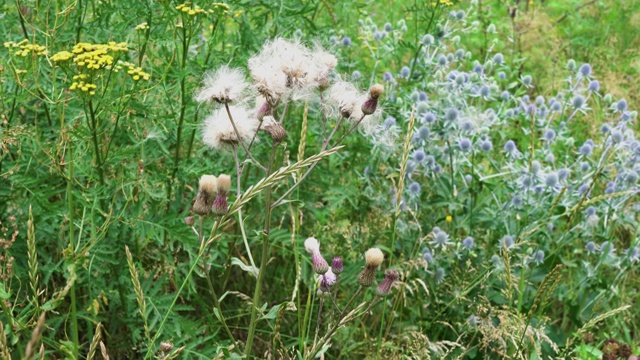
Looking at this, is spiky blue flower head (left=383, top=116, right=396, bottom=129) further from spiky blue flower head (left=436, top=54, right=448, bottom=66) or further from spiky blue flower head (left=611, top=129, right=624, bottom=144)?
spiky blue flower head (left=611, top=129, right=624, bottom=144)

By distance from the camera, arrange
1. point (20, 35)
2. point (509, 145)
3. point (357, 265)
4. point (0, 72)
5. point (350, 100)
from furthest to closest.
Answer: point (509, 145), point (357, 265), point (20, 35), point (0, 72), point (350, 100)

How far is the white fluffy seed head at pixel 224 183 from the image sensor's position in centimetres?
165

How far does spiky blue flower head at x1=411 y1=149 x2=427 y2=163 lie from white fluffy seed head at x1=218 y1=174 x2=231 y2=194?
1.52m

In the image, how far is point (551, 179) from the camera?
3.08 metres

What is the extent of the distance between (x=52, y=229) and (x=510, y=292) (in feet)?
4.87

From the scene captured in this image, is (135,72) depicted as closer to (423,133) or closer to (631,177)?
(423,133)

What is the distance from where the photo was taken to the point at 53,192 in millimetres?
2408

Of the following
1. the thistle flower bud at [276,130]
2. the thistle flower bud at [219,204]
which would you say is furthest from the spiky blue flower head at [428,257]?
the thistle flower bud at [219,204]

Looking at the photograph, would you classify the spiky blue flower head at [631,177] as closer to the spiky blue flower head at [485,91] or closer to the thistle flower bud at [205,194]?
the spiky blue flower head at [485,91]

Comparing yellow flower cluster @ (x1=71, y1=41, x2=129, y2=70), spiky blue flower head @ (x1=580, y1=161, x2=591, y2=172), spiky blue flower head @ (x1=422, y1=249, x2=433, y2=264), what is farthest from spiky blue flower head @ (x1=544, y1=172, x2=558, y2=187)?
yellow flower cluster @ (x1=71, y1=41, x2=129, y2=70)

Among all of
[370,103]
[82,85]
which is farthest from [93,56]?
[370,103]

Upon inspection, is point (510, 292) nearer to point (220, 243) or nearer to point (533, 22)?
point (220, 243)

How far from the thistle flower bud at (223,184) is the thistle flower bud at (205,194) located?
1 centimetres

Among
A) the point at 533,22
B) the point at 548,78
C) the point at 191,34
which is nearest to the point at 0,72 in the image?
the point at 191,34
